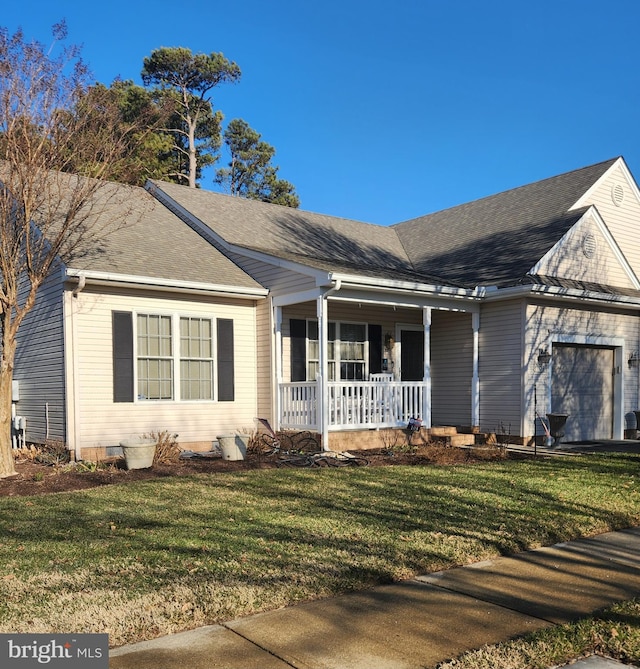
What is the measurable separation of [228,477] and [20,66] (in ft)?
22.7

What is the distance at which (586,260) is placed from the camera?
1530cm

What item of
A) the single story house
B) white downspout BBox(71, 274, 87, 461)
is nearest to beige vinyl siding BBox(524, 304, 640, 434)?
the single story house

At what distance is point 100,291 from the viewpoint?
11773 millimetres

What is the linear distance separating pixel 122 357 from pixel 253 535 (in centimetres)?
647

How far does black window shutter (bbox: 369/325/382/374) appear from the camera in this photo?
15234 mm

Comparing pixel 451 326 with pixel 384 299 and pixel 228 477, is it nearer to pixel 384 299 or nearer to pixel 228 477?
pixel 384 299

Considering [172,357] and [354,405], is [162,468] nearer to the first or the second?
[172,357]

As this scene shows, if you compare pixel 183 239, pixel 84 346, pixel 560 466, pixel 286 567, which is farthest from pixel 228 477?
pixel 183 239

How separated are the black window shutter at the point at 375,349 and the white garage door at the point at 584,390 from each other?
3.77 m

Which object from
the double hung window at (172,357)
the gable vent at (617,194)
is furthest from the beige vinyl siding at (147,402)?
the gable vent at (617,194)

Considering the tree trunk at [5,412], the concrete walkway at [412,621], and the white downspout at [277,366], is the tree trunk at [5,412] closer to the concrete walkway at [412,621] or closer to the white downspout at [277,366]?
the white downspout at [277,366]

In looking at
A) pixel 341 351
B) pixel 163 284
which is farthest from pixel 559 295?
A: pixel 163 284

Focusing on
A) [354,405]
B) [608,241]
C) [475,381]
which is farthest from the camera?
[608,241]

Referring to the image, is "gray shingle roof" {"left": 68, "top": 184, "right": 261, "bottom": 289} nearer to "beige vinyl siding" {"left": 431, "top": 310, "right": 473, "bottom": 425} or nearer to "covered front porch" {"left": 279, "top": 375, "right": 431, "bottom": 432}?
"covered front porch" {"left": 279, "top": 375, "right": 431, "bottom": 432}
